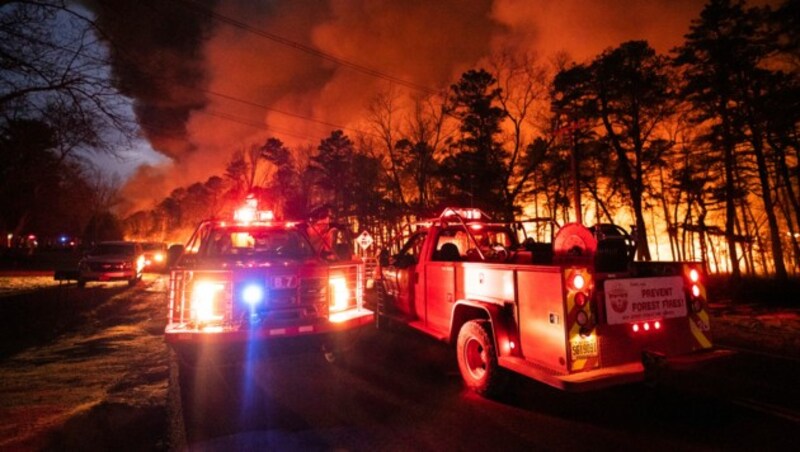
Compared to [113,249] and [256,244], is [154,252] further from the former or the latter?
[256,244]

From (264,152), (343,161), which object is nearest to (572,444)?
(343,161)

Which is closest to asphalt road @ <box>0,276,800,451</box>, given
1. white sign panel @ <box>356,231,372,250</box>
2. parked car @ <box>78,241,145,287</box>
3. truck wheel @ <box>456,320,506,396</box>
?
truck wheel @ <box>456,320,506,396</box>

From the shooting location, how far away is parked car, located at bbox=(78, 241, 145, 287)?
58.4 feet

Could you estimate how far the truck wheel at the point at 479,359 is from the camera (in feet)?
15.9

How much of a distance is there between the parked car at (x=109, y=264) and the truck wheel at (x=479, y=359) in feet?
58.0

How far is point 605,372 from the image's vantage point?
4.01 metres

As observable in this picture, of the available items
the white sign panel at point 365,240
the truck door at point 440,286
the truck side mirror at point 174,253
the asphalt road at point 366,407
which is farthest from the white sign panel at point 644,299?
the white sign panel at point 365,240

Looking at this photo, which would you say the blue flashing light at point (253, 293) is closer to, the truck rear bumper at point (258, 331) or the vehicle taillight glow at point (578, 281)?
the truck rear bumper at point (258, 331)

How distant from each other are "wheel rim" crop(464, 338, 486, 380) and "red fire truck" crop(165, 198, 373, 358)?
5.58ft

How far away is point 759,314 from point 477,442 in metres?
11.4

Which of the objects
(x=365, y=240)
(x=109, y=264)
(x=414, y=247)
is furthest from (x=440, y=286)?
(x=109, y=264)

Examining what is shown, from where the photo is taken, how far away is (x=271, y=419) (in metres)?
4.51

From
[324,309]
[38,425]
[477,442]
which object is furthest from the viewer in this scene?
[324,309]

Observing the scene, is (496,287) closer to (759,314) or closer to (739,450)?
(739,450)
